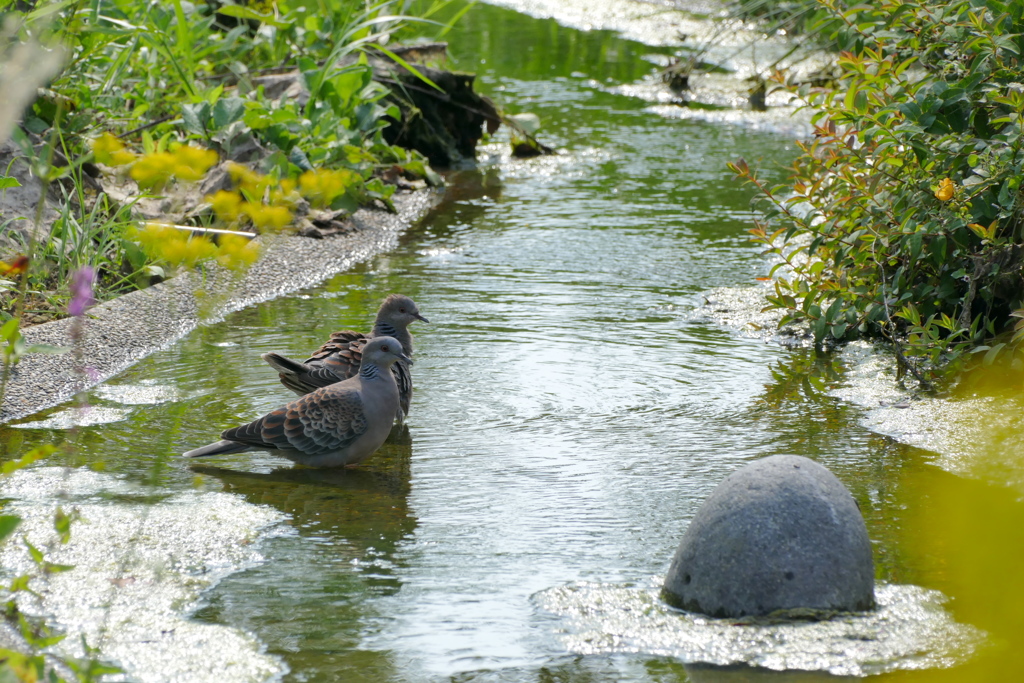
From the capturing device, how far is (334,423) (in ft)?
15.6

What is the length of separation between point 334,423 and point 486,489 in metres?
0.75

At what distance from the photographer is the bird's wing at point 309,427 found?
4699 millimetres

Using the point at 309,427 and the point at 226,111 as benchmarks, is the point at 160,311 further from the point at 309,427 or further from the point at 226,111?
the point at 226,111

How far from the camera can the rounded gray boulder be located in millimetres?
3488

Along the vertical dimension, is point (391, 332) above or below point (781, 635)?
above

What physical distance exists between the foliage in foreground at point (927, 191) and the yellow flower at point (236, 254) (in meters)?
3.54

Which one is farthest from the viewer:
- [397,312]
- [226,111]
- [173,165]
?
[226,111]

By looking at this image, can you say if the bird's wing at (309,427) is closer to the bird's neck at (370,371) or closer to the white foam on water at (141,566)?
the bird's neck at (370,371)

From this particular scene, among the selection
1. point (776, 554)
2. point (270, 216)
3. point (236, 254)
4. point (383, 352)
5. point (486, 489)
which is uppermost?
point (270, 216)

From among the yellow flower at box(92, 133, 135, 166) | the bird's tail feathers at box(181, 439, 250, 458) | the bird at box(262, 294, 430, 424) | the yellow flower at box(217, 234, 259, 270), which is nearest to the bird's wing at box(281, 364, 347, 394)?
the bird at box(262, 294, 430, 424)

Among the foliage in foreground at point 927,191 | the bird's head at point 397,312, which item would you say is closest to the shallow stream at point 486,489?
the bird's head at point 397,312

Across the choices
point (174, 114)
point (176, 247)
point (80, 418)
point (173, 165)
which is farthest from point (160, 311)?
point (176, 247)

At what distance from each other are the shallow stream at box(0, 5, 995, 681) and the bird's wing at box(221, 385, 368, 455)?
0.62ft

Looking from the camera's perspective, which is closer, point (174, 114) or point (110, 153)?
point (110, 153)
